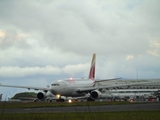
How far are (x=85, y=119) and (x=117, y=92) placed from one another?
90.7 metres

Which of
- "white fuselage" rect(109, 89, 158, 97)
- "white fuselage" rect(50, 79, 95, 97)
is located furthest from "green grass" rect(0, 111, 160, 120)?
"white fuselage" rect(109, 89, 158, 97)

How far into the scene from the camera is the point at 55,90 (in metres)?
45.8

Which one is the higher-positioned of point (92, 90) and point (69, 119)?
point (92, 90)

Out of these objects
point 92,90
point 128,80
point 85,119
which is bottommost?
point 85,119

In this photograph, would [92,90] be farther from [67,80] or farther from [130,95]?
[130,95]

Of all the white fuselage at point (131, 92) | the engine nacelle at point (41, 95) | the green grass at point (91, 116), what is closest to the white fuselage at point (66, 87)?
the engine nacelle at point (41, 95)

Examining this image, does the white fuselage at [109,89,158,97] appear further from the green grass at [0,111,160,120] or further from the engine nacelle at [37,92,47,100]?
the green grass at [0,111,160,120]

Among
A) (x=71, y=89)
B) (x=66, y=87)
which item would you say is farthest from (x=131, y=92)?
(x=66, y=87)

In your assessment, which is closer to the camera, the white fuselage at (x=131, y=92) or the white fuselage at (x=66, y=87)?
the white fuselage at (x=66, y=87)

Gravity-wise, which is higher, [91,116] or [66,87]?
[66,87]

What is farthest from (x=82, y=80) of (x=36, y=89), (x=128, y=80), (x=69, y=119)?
(x=128, y=80)

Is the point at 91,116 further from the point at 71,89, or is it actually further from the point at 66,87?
the point at 71,89

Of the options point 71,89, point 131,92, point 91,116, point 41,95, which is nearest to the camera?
point 91,116

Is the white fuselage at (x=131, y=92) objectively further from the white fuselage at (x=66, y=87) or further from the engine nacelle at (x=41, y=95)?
the engine nacelle at (x=41, y=95)
